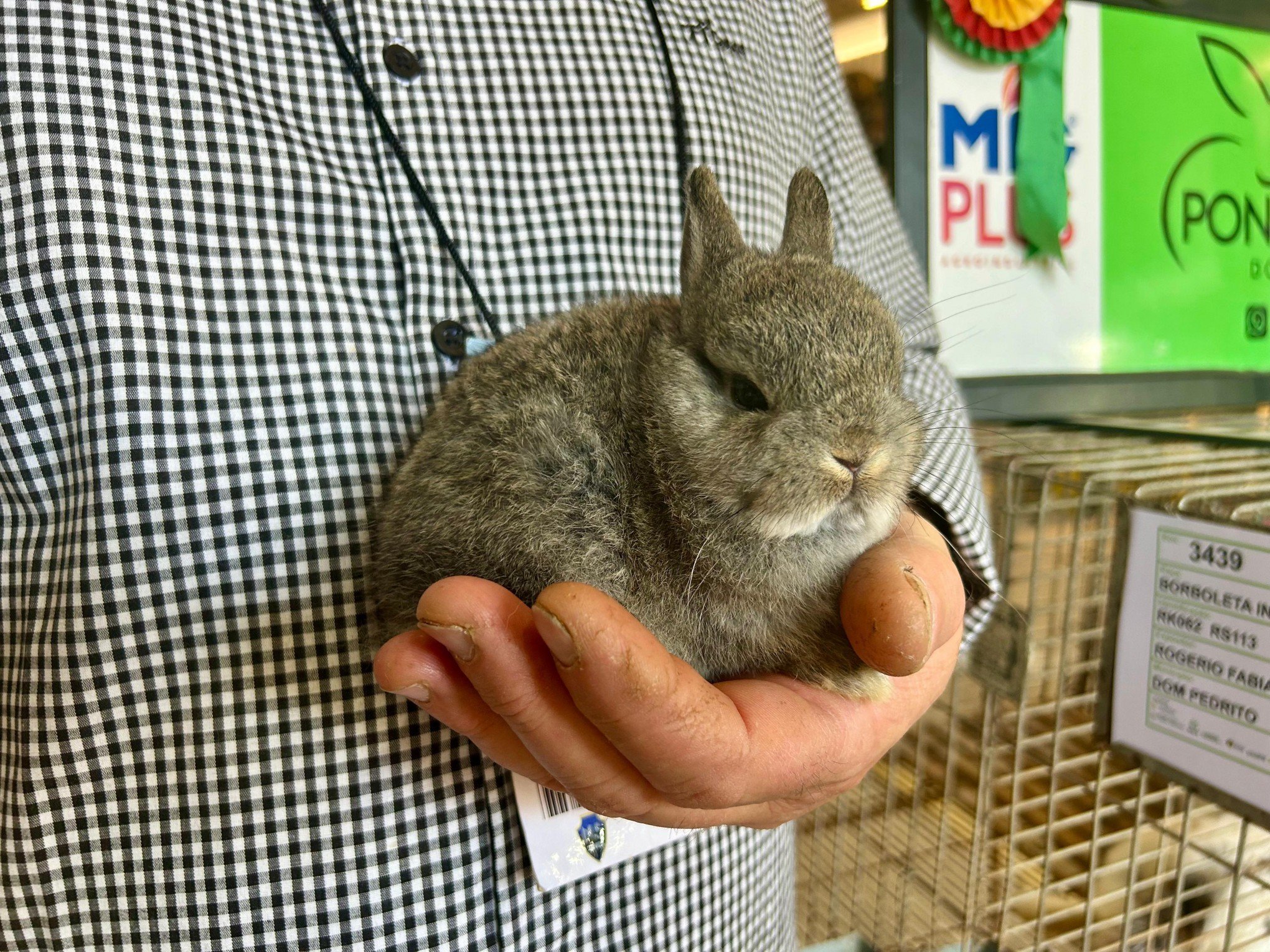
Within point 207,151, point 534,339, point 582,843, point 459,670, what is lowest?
point 582,843

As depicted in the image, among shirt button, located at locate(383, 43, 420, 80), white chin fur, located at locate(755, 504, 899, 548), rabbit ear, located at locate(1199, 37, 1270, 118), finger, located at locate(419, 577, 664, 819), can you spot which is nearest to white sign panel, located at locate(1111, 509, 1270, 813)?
white chin fur, located at locate(755, 504, 899, 548)

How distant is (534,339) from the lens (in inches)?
30.9

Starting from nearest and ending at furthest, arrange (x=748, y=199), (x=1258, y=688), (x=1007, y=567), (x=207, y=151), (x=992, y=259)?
(x=207, y=151), (x=1258, y=688), (x=748, y=199), (x=1007, y=567), (x=992, y=259)

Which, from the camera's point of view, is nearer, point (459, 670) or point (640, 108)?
point (459, 670)

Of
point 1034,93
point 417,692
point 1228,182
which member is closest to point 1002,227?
point 1034,93

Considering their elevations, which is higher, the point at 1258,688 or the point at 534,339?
the point at 534,339

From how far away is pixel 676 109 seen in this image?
0.99m

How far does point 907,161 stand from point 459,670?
1.39 metres

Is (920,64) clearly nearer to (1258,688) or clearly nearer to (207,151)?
(1258,688)

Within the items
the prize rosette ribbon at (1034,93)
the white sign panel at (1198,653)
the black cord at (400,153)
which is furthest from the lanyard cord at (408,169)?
the prize rosette ribbon at (1034,93)

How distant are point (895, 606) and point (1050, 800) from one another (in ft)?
2.48

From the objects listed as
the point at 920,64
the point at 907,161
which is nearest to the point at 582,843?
the point at 907,161

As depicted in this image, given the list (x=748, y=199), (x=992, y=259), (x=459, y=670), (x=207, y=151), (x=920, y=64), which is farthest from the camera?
(x=992, y=259)

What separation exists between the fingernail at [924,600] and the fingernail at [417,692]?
0.41m
